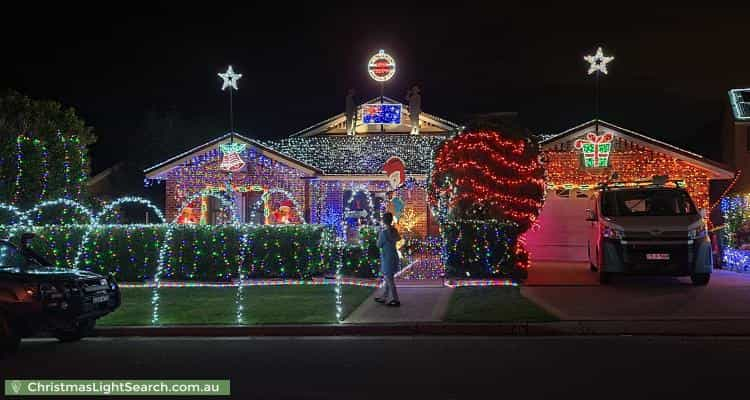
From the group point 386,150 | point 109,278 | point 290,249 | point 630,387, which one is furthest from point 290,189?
point 630,387

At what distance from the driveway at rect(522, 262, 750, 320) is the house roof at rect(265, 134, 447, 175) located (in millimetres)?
8532

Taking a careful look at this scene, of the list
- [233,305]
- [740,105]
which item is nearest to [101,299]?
[233,305]

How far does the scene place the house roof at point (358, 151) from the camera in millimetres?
24219

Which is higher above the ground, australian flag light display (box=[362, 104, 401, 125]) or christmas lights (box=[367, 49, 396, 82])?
christmas lights (box=[367, 49, 396, 82])

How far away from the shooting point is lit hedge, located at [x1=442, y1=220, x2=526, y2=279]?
1590 cm

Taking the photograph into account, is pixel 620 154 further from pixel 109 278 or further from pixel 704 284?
pixel 109 278

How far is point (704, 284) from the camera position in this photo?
14.6 m

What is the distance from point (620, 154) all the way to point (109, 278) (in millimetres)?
15033

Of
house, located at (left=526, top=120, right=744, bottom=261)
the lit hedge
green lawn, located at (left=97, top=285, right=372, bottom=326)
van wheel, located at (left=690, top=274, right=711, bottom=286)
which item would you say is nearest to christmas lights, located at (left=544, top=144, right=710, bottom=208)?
house, located at (left=526, top=120, right=744, bottom=261)

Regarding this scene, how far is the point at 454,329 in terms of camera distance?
35.4 ft

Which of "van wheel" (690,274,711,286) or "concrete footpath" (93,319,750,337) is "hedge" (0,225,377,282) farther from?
"van wheel" (690,274,711,286)

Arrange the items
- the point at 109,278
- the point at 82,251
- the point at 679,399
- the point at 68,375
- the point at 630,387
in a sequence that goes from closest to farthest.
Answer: the point at 679,399 < the point at 630,387 < the point at 68,375 < the point at 109,278 < the point at 82,251

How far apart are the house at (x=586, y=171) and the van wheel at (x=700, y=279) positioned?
601cm

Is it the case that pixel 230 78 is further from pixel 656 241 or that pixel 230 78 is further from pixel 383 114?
pixel 656 241
